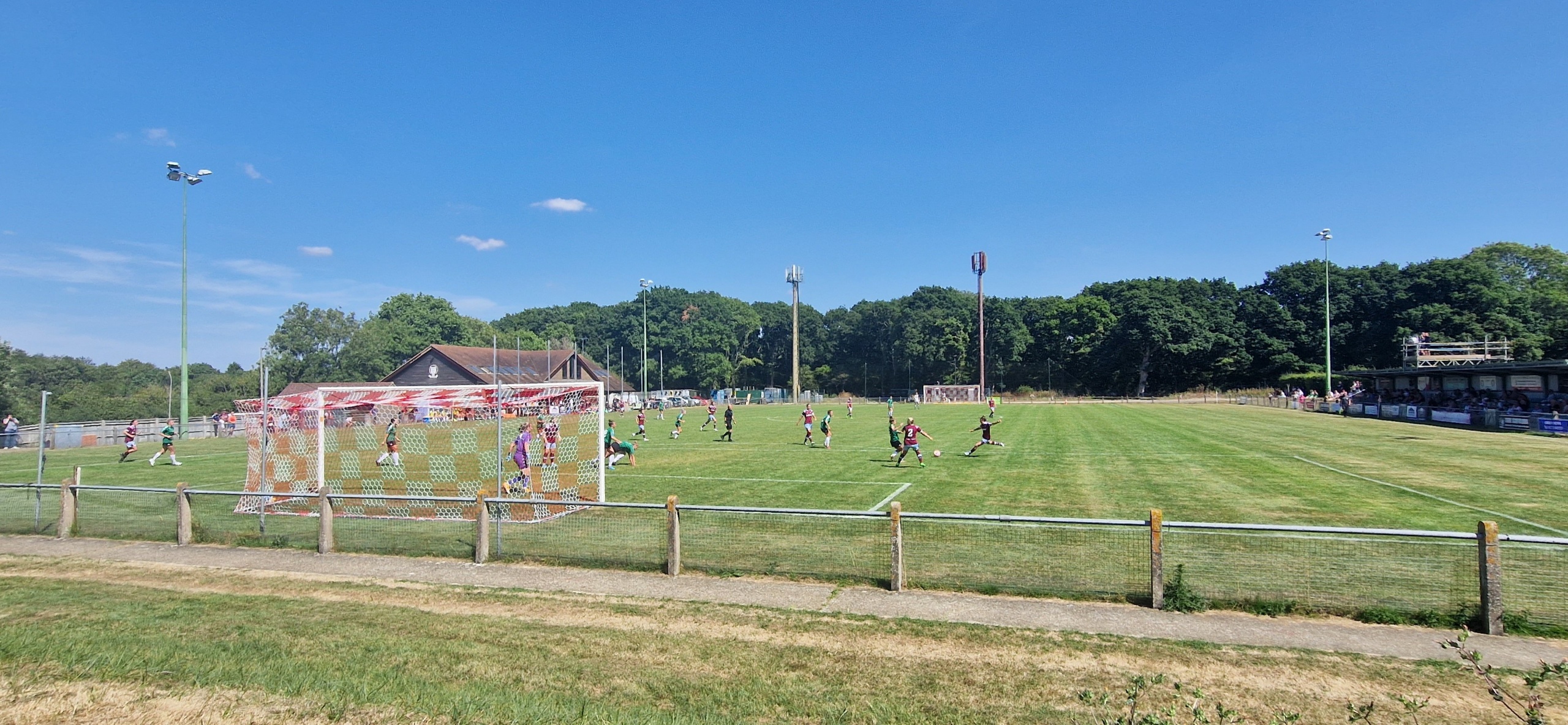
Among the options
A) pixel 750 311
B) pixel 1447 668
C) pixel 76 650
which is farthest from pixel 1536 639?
pixel 750 311

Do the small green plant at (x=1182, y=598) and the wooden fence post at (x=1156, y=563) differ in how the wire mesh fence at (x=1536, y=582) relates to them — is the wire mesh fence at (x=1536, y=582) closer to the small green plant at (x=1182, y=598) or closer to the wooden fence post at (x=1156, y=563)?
the small green plant at (x=1182, y=598)

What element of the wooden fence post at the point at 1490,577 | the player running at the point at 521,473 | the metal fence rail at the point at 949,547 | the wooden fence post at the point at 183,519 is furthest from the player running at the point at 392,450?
the wooden fence post at the point at 1490,577

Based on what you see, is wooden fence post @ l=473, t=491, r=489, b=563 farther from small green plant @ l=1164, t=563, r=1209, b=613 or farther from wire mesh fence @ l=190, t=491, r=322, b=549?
small green plant @ l=1164, t=563, r=1209, b=613

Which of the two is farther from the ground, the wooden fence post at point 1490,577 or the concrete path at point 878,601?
the wooden fence post at point 1490,577

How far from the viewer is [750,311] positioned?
137m


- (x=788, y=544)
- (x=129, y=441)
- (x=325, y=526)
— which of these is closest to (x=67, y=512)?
(x=325, y=526)

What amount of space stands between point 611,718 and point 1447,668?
7.09 meters

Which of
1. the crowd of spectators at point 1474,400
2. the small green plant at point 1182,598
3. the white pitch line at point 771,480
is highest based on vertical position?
the crowd of spectators at point 1474,400

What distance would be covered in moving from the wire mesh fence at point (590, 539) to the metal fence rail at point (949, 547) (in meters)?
0.04

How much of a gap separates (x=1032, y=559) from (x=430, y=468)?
58.4ft

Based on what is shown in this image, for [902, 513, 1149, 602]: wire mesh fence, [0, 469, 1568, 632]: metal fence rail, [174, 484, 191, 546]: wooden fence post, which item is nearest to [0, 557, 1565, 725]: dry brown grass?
[0, 469, 1568, 632]: metal fence rail

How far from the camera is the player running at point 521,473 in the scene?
16078 mm

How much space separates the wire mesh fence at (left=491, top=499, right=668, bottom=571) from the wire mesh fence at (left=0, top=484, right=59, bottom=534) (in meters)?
8.26

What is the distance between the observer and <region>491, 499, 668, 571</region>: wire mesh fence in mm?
11000
